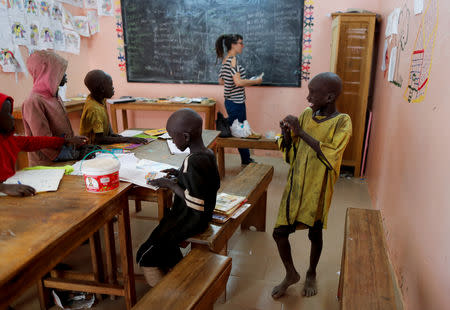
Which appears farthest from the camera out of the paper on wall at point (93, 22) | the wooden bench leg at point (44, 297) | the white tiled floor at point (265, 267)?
the paper on wall at point (93, 22)

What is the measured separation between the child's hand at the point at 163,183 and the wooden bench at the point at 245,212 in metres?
0.28

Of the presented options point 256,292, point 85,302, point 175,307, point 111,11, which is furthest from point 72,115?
point 175,307

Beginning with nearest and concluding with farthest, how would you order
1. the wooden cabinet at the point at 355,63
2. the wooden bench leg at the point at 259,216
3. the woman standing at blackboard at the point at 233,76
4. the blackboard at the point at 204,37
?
1. the wooden bench leg at the point at 259,216
2. the wooden cabinet at the point at 355,63
3. the woman standing at blackboard at the point at 233,76
4. the blackboard at the point at 204,37

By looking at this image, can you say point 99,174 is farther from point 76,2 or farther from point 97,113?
point 76,2

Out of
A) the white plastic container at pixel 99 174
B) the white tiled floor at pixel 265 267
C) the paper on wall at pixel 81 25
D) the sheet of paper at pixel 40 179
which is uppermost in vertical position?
the paper on wall at pixel 81 25

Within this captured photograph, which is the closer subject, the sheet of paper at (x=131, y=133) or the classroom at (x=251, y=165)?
the classroom at (x=251, y=165)

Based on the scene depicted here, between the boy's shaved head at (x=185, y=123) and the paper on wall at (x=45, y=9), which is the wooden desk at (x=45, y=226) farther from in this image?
the paper on wall at (x=45, y=9)

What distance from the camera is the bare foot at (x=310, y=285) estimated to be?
2156 millimetres

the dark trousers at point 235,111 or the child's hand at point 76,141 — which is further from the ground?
the child's hand at point 76,141

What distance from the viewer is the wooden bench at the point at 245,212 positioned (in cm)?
169

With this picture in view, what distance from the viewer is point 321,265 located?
248 cm

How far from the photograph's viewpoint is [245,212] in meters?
2.18

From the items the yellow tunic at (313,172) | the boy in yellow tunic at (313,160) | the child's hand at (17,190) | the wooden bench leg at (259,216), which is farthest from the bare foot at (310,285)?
the child's hand at (17,190)

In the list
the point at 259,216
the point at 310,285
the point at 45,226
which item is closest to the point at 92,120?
the point at 45,226
